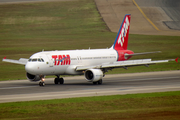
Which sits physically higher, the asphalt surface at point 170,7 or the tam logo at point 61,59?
the asphalt surface at point 170,7

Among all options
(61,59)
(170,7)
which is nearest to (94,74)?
(61,59)

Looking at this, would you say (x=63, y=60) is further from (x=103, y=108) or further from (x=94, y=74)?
(x=103, y=108)

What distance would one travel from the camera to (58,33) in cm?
11162

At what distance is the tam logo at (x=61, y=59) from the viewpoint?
46.0 m

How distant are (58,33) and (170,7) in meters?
42.4

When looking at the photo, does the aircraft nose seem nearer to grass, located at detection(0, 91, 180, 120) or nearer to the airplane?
the airplane

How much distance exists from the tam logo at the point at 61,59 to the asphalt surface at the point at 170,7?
6763cm

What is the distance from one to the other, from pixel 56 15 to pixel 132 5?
26135 mm

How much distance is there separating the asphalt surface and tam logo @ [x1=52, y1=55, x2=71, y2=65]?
2663 inches

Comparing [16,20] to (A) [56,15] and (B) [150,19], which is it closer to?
(A) [56,15]

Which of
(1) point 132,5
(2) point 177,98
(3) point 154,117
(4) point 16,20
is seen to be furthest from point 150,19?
(3) point 154,117

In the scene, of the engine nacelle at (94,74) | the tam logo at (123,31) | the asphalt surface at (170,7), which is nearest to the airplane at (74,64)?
the engine nacelle at (94,74)

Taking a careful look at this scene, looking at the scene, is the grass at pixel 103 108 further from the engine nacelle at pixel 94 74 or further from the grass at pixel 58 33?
the grass at pixel 58 33

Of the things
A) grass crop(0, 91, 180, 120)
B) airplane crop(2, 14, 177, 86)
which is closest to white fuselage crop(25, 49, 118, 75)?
airplane crop(2, 14, 177, 86)
